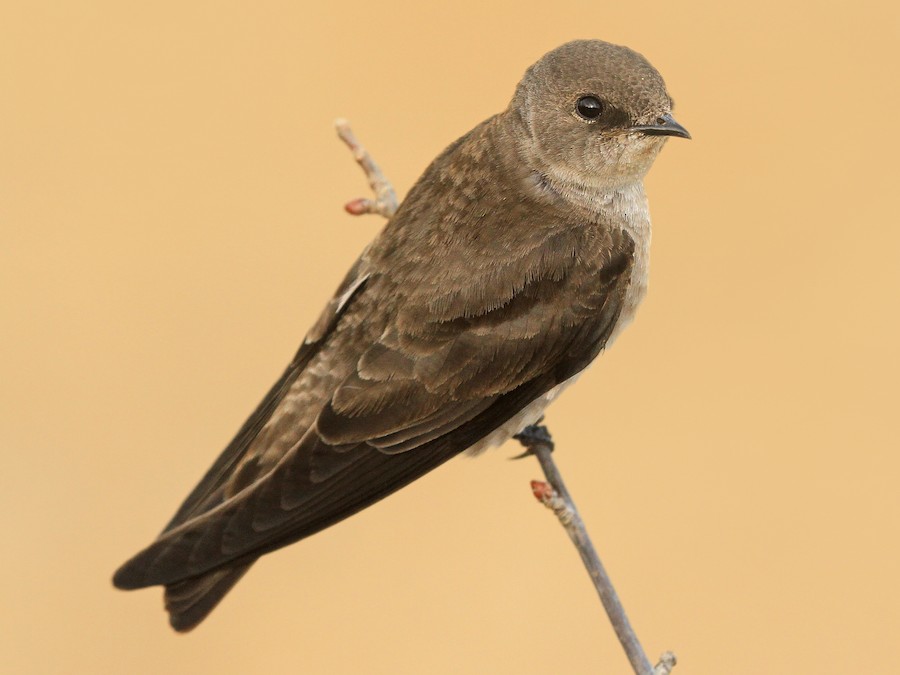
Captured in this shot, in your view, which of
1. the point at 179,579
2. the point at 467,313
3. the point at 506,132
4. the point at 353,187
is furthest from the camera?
the point at 353,187

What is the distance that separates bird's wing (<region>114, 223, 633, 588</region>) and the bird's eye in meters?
0.39

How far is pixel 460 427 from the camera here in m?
3.92

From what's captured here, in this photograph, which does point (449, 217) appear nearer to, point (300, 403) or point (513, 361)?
point (513, 361)

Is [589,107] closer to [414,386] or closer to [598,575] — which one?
[414,386]

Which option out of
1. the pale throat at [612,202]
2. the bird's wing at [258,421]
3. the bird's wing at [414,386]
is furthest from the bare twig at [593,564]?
the bird's wing at [258,421]

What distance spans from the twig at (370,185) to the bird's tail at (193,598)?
4.08 ft

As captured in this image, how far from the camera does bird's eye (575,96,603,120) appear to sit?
3.88 metres

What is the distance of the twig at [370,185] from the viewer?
13.9ft

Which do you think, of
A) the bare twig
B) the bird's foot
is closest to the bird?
the bird's foot

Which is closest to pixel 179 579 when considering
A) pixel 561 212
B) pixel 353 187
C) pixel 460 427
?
pixel 460 427

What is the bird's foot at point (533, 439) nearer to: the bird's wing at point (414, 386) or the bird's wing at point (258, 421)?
the bird's wing at point (414, 386)

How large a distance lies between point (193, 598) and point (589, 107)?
1.87m

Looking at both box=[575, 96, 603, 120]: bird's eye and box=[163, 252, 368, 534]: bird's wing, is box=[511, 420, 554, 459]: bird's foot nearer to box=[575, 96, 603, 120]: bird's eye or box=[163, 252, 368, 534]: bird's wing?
box=[163, 252, 368, 534]: bird's wing

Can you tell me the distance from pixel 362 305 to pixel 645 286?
0.93 metres
